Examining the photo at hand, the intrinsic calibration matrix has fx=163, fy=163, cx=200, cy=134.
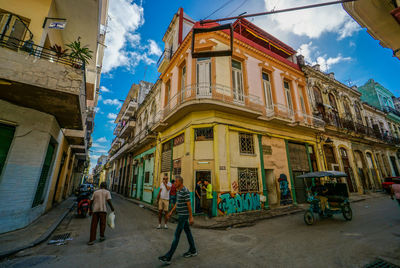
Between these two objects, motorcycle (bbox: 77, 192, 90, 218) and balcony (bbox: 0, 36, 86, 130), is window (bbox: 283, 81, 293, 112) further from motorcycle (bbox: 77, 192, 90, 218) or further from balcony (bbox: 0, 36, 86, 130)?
motorcycle (bbox: 77, 192, 90, 218)

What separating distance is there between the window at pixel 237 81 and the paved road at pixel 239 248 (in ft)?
23.9

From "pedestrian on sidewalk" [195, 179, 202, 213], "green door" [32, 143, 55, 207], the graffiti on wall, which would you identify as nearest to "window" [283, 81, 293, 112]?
the graffiti on wall

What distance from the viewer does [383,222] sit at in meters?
6.25

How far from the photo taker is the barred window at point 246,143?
9656mm

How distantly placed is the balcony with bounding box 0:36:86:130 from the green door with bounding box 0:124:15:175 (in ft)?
3.20

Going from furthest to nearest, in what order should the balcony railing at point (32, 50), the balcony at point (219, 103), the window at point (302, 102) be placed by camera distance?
the window at point (302, 102), the balcony at point (219, 103), the balcony railing at point (32, 50)

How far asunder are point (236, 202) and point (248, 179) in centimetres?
154

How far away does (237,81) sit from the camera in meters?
10.9

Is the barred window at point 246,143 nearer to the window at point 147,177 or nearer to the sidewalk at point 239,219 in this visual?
the sidewalk at point 239,219

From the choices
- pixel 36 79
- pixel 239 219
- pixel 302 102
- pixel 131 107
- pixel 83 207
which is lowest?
pixel 239 219

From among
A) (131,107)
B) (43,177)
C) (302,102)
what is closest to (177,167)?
(43,177)

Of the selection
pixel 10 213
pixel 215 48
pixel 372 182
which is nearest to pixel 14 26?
pixel 10 213

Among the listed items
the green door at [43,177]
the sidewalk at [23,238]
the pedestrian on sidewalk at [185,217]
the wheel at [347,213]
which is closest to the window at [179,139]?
the pedestrian on sidewalk at [185,217]

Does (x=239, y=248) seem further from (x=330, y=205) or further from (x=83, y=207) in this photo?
(x=83, y=207)
